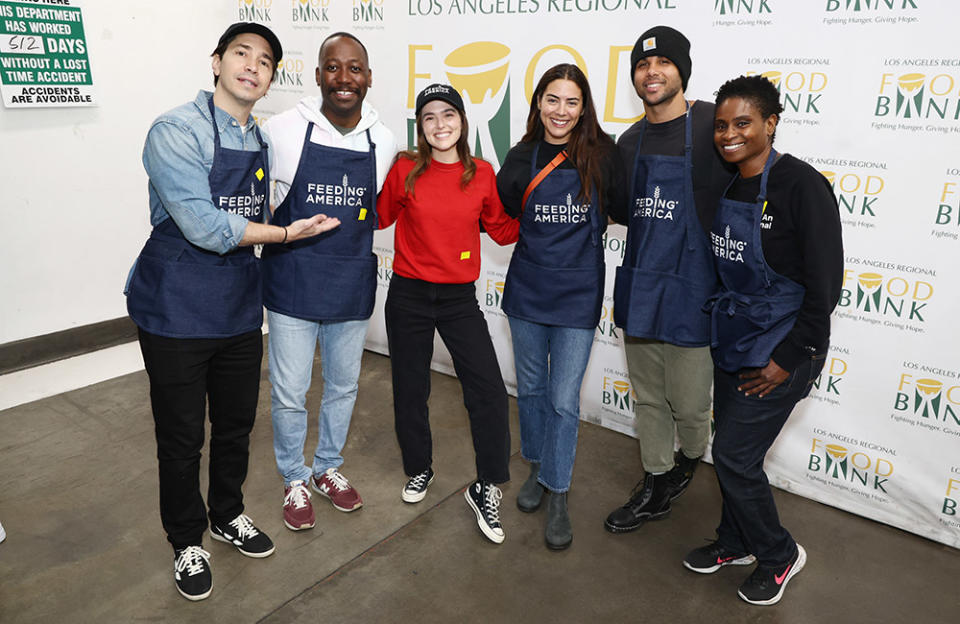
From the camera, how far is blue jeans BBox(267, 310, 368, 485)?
8.22ft

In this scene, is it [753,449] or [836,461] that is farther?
[836,461]

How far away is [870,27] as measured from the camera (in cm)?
253

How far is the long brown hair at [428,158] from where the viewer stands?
240 cm

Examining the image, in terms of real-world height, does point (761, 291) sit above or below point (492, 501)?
above

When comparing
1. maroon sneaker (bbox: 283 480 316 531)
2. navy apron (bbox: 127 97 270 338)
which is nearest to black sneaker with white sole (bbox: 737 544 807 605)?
maroon sneaker (bbox: 283 480 316 531)

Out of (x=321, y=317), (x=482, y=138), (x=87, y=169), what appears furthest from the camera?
(x=87, y=169)

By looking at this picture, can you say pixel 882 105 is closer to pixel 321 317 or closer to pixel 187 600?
pixel 321 317

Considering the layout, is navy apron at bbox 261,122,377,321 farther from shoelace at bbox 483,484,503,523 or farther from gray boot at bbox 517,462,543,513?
gray boot at bbox 517,462,543,513

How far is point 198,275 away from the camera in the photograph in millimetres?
2078

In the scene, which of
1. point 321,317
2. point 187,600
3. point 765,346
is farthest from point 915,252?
point 187,600

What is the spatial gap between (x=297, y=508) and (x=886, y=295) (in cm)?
248

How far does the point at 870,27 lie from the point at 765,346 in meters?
1.40

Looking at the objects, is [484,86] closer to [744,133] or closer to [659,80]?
[659,80]

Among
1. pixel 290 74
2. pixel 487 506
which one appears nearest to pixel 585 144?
pixel 487 506
